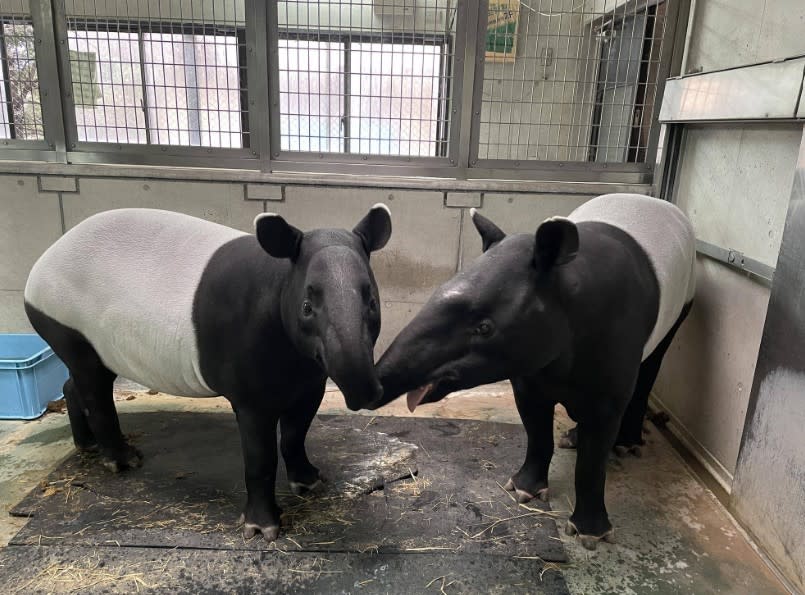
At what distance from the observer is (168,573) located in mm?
2465

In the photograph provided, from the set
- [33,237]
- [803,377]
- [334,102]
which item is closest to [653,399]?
[803,377]

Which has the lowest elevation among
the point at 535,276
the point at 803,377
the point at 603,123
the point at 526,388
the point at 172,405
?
the point at 172,405

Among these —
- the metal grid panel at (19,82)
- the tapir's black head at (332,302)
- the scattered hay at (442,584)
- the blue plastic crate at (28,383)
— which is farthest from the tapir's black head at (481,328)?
the metal grid panel at (19,82)

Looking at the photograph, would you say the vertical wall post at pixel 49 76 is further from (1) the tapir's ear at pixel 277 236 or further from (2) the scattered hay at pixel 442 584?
(2) the scattered hay at pixel 442 584

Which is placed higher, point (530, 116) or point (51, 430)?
point (530, 116)

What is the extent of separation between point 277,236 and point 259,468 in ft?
3.65

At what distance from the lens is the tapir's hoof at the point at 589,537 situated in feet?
8.93

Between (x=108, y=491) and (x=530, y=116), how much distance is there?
3.82 metres

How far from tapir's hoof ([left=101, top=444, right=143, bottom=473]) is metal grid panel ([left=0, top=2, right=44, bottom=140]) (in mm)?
2658

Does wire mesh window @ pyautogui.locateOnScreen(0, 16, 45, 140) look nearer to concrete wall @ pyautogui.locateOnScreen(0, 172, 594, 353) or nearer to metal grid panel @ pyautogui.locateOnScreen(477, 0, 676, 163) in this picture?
concrete wall @ pyautogui.locateOnScreen(0, 172, 594, 353)

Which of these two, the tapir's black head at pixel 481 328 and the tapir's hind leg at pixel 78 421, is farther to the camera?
the tapir's hind leg at pixel 78 421

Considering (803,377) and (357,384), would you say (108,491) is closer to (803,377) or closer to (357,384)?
(357,384)

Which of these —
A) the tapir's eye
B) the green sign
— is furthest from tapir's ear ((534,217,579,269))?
the green sign

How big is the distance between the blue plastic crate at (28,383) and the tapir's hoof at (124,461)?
938mm
